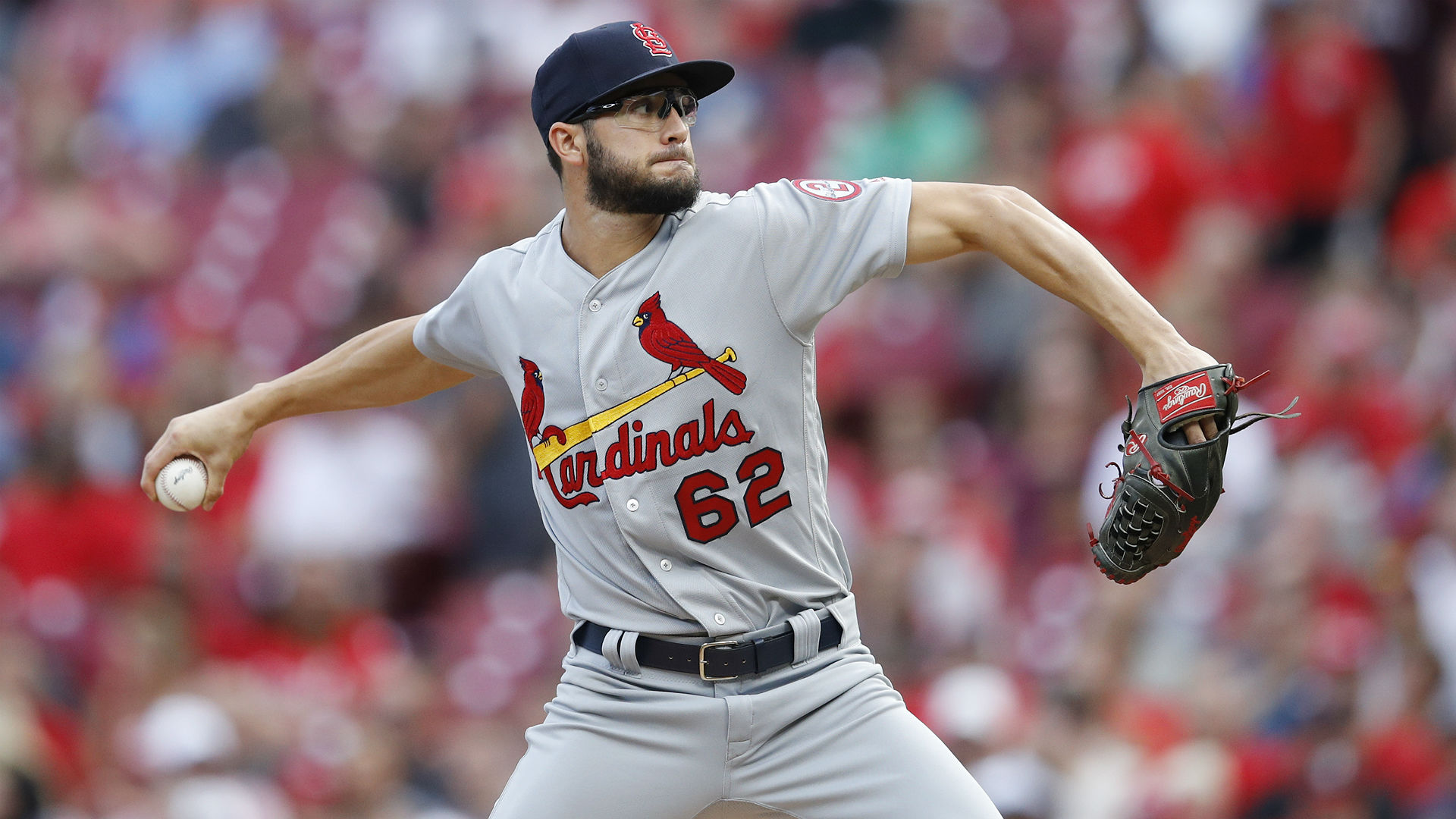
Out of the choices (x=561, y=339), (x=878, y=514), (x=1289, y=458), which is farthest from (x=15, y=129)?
(x=561, y=339)

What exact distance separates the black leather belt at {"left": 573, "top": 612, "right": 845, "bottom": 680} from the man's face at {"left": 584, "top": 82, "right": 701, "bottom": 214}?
883 millimetres

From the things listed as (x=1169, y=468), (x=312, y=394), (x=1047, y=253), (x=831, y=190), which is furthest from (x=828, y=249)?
(x=312, y=394)

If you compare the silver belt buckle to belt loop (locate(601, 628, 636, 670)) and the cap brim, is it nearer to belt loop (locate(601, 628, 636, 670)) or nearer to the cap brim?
belt loop (locate(601, 628, 636, 670))

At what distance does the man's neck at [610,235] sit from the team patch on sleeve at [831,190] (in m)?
0.32

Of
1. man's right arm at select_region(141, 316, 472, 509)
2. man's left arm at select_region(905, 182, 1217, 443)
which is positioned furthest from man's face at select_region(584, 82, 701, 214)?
man's right arm at select_region(141, 316, 472, 509)

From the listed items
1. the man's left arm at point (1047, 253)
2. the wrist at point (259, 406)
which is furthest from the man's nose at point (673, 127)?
the wrist at point (259, 406)

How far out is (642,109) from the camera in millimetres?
3770

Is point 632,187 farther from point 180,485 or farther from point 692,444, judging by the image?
point 180,485

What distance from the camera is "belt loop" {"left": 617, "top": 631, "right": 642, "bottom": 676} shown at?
370 centimetres

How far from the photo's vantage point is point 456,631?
331 inches

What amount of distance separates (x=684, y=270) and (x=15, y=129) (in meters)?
9.87

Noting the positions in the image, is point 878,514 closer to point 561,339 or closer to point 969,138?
point 969,138

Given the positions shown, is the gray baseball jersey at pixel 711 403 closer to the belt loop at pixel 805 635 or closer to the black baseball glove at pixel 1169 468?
the belt loop at pixel 805 635

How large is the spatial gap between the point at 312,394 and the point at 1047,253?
5.66 feet
